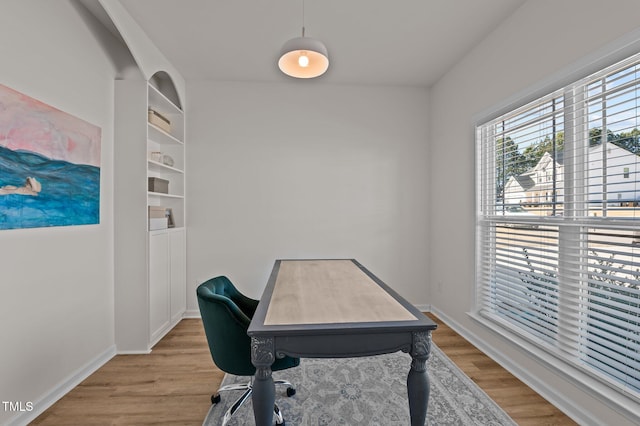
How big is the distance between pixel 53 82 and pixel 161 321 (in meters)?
2.16

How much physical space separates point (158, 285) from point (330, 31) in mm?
2807

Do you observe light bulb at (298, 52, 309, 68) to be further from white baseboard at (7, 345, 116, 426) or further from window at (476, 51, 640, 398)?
white baseboard at (7, 345, 116, 426)

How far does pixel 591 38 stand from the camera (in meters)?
1.79

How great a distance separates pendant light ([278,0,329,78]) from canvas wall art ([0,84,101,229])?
152 cm

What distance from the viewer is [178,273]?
342 centimetres

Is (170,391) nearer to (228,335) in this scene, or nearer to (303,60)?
(228,335)

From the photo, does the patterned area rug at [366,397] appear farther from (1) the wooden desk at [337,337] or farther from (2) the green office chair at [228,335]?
(1) the wooden desk at [337,337]

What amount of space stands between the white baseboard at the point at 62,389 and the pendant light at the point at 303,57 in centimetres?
259

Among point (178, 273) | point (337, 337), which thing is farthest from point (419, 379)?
point (178, 273)

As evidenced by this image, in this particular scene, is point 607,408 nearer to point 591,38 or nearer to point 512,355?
point 512,355

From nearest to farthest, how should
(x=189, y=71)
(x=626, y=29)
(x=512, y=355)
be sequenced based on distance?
1. (x=626, y=29)
2. (x=512, y=355)
3. (x=189, y=71)

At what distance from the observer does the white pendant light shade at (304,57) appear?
1820 mm

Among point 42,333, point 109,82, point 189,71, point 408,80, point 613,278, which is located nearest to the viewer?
point 613,278

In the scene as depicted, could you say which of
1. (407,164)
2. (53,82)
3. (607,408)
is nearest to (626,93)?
(607,408)
